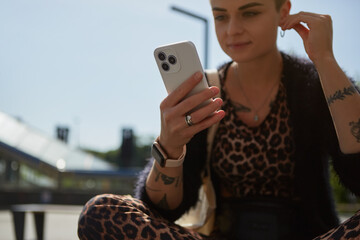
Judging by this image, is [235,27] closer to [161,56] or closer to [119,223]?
[161,56]

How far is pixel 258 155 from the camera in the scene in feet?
7.28

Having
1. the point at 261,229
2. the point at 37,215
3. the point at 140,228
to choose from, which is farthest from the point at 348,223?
the point at 37,215

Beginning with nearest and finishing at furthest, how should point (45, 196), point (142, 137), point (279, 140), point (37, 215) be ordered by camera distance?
point (279, 140), point (37, 215), point (45, 196), point (142, 137)

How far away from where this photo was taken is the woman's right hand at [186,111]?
1.63 m

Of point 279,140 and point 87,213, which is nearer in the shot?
point 87,213

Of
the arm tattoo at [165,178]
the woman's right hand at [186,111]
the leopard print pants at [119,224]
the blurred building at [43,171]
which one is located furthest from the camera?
the blurred building at [43,171]

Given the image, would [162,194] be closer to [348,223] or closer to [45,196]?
[348,223]

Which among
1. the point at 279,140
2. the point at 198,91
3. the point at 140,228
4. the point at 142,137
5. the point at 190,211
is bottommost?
the point at 142,137

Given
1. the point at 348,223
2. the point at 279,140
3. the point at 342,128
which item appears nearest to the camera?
the point at 348,223

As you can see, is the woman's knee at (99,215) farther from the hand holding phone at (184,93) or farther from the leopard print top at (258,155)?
the leopard print top at (258,155)

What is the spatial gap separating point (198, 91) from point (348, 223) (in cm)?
71

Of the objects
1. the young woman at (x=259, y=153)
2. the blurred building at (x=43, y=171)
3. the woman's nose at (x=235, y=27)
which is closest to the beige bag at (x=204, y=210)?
the young woman at (x=259, y=153)

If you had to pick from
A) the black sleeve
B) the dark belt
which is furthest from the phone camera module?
the dark belt

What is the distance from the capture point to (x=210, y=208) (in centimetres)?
232
